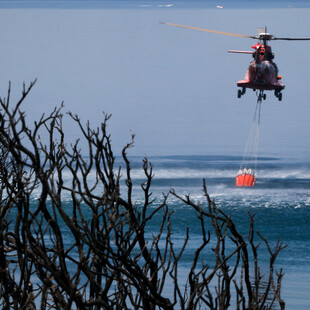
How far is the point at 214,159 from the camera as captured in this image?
416ft

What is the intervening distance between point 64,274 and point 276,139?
159007 mm

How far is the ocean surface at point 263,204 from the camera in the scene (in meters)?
76.3

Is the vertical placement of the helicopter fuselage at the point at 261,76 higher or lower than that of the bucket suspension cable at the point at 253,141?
higher

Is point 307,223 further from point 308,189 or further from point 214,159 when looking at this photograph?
point 214,159

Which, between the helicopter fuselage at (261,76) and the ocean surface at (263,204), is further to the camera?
the ocean surface at (263,204)

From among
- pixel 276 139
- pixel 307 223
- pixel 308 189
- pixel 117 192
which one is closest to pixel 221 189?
pixel 308 189

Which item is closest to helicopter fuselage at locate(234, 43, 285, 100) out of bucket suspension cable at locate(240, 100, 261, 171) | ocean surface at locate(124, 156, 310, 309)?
ocean surface at locate(124, 156, 310, 309)

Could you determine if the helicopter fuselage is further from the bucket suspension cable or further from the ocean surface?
the bucket suspension cable

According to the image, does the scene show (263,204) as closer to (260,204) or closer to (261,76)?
(260,204)

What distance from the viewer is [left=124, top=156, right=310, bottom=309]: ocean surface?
250 ft

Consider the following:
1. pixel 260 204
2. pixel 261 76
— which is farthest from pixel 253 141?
pixel 261 76

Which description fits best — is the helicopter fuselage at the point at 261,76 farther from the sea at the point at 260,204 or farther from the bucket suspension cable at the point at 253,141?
the bucket suspension cable at the point at 253,141

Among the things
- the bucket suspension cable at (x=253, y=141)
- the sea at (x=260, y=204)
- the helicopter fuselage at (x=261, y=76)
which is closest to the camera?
the helicopter fuselage at (x=261, y=76)

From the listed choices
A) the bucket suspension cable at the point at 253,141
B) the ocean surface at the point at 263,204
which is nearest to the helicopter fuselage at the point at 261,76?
the ocean surface at the point at 263,204
